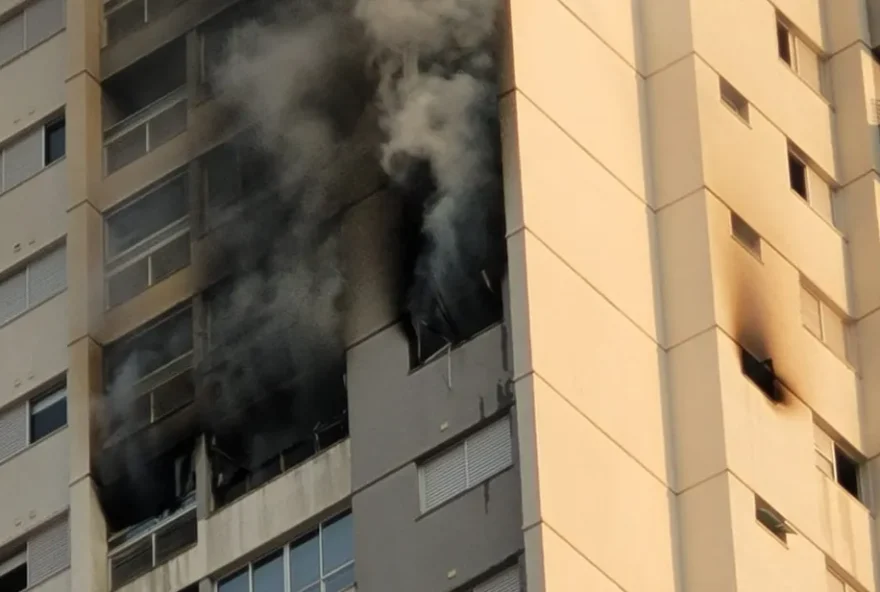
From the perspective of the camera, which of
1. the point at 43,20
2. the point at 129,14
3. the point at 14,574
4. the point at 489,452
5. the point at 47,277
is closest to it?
the point at 489,452

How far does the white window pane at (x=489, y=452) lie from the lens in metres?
42.7

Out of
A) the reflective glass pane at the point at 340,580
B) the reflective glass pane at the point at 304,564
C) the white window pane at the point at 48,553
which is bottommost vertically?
the reflective glass pane at the point at 340,580

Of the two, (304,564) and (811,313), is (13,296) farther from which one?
(811,313)

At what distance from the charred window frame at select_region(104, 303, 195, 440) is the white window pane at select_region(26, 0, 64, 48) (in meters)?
6.92

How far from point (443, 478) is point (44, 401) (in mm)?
8436

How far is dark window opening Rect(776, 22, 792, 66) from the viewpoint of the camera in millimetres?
51281

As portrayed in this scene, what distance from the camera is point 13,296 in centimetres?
5059

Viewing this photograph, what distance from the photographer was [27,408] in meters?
49.2

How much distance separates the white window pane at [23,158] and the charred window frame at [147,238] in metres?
2.75

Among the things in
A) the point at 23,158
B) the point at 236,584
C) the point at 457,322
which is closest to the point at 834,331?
the point at 457,322

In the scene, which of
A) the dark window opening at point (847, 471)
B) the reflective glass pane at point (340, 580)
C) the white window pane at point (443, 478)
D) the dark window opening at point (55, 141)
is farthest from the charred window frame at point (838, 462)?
the dark window opening at point (55, 141)

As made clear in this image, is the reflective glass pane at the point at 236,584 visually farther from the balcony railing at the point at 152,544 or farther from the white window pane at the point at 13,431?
the white window pane at the point at 13,431

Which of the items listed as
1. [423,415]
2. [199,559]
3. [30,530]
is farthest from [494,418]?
[30,530]

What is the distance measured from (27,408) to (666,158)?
999 cm
